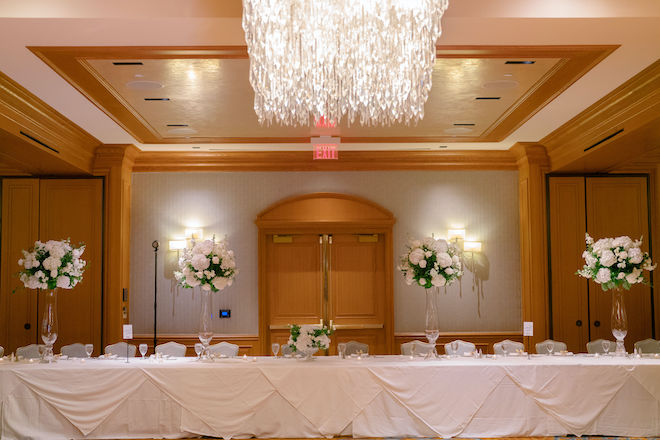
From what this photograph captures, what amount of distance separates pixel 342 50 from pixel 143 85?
3410 mm

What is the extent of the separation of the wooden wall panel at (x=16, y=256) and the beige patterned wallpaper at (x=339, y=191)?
145 cm

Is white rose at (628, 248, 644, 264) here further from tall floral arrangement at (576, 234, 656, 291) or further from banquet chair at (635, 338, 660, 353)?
banquet chair at (635, 338, 660, 353)

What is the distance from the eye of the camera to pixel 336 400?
594 cm

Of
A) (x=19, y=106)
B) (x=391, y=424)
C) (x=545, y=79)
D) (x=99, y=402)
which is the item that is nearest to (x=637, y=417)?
(x=391, y=424)

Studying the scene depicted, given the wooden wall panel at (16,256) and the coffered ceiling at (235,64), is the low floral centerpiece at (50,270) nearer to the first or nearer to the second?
the coffered ceiling at (235,64)

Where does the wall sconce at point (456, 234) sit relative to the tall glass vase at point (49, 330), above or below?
above

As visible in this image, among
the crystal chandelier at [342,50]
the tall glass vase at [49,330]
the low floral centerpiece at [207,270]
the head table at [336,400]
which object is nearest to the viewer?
the crystal chandelier at [342,50]

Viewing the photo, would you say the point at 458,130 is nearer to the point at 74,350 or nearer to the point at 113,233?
the point at 113,233

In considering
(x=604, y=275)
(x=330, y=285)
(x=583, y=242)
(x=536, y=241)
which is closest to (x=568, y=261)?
(x=583, y=242)

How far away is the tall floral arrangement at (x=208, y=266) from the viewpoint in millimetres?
6582

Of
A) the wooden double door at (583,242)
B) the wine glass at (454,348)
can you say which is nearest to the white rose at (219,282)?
the wine glass at (454,348)

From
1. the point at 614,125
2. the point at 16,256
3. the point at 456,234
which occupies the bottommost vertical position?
the point at 16,256

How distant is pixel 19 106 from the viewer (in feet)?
22.3

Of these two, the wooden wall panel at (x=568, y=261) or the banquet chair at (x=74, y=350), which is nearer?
the banquet chair at (x=74, y=350)
